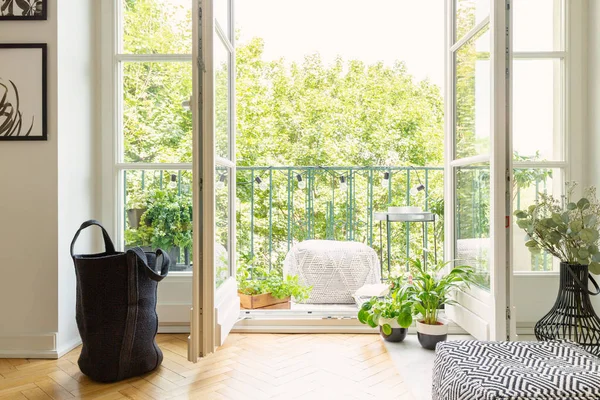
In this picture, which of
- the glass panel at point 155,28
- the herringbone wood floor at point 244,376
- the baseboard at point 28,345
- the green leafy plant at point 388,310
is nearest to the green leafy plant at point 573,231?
the green leafy plant at point 388,310

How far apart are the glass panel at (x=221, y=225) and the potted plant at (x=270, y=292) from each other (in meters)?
0.44

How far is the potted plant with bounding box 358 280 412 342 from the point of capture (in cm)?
Answer: 233

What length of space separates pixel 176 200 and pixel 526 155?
6.57ft

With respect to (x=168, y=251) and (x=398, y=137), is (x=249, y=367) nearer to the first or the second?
(x=168, y=251)

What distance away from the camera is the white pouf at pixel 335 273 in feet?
9.94

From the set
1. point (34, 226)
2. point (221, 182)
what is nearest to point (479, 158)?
point (221, 182)

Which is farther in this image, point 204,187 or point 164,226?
point 164,226

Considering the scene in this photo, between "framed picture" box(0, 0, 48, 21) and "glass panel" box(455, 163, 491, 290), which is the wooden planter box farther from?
"framed picture" box(0, 0, 48, 21)

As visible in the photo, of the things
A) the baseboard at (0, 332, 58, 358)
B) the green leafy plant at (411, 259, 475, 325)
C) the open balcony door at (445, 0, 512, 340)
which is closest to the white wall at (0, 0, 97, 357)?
the baseboard at (0, 332, 58, 358)

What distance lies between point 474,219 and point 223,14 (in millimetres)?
1615

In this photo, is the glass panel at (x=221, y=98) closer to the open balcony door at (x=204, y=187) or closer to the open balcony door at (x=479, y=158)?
the open balcony door at (x=204, y=187)

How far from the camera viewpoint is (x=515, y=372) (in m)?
1.26

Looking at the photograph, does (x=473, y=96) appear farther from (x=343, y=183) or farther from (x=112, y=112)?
(x=112, y=112)

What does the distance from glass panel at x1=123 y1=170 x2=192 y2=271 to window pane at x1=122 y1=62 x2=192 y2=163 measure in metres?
0.11
